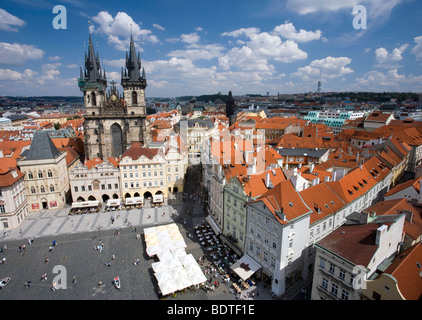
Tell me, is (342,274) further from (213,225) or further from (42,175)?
(42,175)

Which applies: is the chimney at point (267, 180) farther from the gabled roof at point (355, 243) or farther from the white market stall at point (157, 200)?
the white market stall at point (157, 200)

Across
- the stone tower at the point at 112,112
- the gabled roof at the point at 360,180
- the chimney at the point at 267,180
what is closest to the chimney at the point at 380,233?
the gabled roof at the point at 360,180

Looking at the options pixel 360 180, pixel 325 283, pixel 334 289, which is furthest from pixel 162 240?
pixel 360 180

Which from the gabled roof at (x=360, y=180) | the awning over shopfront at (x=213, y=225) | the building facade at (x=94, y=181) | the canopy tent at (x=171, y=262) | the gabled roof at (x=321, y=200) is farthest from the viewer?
the building facade at (x=94, y=181)

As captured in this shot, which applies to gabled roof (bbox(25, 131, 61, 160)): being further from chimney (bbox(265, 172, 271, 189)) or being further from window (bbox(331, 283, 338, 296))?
window (bbox(331, 283, 338, 296))
